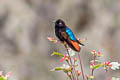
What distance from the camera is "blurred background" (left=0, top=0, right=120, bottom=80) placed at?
11.8 meters

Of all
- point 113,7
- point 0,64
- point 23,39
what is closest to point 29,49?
point 23,39

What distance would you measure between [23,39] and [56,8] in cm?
159

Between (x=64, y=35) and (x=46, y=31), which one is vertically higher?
(x=64, y=35)

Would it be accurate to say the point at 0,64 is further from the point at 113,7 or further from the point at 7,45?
the point at 113,7

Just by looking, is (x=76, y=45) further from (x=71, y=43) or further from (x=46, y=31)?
(x=46, y=31)

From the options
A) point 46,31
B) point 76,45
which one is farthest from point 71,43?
point 46,31

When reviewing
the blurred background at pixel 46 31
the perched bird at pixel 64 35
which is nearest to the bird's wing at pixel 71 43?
the perched bird at pixel 64 35

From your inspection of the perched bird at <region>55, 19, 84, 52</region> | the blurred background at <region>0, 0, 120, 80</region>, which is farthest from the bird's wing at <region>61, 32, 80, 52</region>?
the blurred background at <region>0, 0, 120, 80</region>

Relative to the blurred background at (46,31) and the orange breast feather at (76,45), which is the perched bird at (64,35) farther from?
the blurred background at (46,31)

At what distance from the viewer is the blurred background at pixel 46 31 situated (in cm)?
1179

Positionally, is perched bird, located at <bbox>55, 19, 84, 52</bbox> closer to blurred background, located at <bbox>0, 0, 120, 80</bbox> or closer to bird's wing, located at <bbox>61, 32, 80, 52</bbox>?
bird's wing, located at <bbox>61, 32, 80, 52</bbox>

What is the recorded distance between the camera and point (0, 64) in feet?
36.6

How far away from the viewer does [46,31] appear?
1205cm

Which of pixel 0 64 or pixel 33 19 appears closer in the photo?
pixel 0 64
